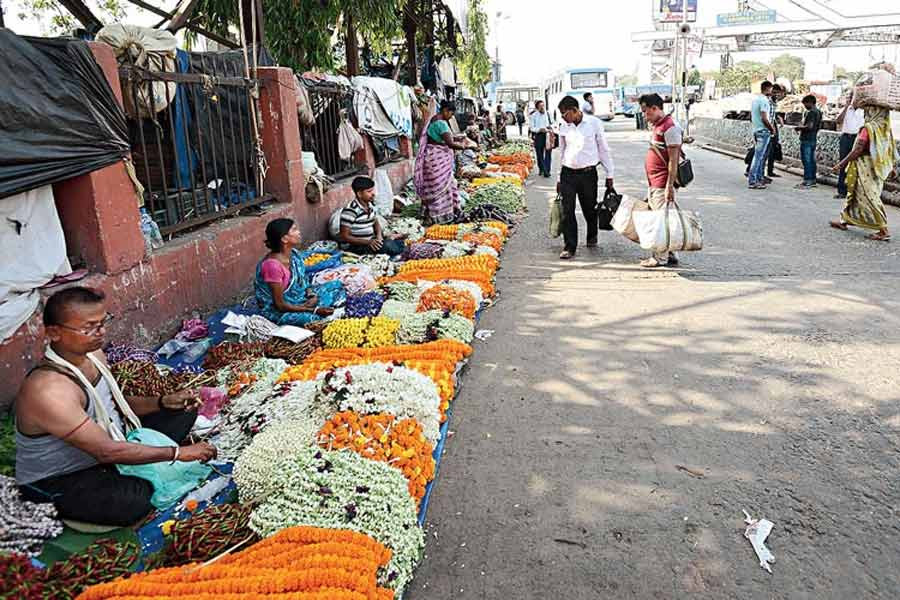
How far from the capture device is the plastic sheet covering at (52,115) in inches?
146

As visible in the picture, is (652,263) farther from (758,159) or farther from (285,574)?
(758,159)

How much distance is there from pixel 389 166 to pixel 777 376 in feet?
29.8

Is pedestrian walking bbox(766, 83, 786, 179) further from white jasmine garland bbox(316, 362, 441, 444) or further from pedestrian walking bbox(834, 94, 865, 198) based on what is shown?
white jasmine garland bbox(316, 362, 441, 444)

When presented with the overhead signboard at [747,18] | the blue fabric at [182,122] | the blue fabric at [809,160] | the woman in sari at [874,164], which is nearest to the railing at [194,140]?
the blue fabric at [182,122]

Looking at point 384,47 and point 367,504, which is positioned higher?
point 384,47

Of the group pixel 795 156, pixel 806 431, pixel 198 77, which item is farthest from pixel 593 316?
pixel 795 156

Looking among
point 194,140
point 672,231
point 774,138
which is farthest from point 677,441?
point 774,138

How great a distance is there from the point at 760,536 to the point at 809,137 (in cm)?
1169

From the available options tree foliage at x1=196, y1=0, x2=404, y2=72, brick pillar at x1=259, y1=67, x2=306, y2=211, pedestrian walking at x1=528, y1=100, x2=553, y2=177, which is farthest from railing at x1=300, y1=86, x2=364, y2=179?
pedestrian walking at x1=528, y1=100, x2=553, y2=177

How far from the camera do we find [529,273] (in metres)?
7.50

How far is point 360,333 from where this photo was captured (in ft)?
16.3

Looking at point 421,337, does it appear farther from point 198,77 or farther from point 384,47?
point 384,47

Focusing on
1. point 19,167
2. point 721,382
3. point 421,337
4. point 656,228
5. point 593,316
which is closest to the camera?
point 19,167

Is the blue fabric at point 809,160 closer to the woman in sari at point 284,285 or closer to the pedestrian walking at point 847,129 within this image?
the pedestrian walking at point 847,129
